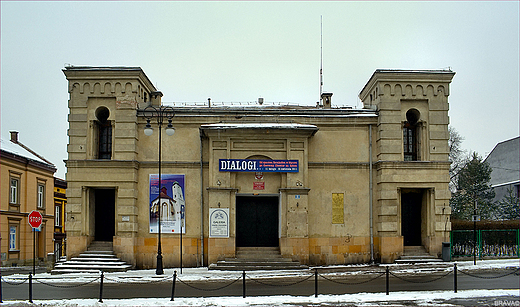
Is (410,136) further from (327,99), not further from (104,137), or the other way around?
(104,137)

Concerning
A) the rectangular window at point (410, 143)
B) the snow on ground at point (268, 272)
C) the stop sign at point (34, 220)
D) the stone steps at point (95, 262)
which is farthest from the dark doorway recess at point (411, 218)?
the stop sign at point (34, 220)

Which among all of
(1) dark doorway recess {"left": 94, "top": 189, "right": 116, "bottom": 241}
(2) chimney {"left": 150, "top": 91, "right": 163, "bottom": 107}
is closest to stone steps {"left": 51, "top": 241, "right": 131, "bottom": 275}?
(1) dark doorway recess {"left": 94, "top": 189, "right": 116, "bottom": 241}

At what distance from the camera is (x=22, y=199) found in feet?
127

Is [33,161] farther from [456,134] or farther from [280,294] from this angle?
[456,134]

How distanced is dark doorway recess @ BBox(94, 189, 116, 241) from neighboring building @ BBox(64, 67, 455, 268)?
0.18 ft

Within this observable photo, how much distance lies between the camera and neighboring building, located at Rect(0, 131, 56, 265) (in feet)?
119

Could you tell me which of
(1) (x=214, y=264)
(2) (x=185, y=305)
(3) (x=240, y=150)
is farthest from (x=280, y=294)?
(3) (x=240, y=150)

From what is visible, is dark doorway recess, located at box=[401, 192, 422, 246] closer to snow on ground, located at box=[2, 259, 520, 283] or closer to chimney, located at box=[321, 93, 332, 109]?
snow on ground, located at box=[2, 259, 520, 283]

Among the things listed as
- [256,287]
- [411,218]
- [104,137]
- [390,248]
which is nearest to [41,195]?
[104,137]

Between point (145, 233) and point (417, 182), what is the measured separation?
594 inches

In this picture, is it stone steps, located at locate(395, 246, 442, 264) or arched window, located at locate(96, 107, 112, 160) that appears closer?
stone steps, located at locate(395, 246, 442, 264)

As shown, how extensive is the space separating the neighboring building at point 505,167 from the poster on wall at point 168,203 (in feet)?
135

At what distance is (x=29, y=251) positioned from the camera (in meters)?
39.3

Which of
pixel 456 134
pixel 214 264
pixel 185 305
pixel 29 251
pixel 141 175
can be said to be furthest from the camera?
pixel 456 134
